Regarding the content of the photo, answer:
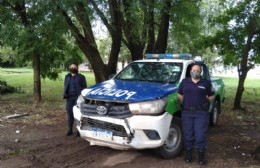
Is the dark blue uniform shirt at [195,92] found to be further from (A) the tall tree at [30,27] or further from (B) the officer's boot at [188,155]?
(A) the tall tree at [30,27]

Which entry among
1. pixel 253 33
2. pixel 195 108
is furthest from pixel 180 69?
pixel 253 33

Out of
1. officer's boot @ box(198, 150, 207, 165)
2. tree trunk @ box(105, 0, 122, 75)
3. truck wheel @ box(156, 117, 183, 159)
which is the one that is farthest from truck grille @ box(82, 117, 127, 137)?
tree trunk @ box(105, 0, 122, 75)

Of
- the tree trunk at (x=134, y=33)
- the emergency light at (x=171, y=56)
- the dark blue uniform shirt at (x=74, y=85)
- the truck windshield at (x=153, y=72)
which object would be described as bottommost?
the dark blue uniform shirt at (x=74, y=85)

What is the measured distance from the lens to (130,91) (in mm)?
6988

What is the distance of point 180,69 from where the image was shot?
8156mm

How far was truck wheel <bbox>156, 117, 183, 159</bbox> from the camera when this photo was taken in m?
6.96

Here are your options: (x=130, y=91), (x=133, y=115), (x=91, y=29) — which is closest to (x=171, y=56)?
(x=130, y=91)

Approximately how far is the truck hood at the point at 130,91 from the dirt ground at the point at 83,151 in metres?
1.16

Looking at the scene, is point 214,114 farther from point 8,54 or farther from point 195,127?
point 8,54

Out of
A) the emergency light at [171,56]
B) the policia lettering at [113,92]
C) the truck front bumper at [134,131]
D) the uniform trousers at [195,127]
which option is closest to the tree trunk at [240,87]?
the emergency light at [171,56]

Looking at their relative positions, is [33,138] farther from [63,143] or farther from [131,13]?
[131,13]

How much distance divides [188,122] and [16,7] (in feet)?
27.7

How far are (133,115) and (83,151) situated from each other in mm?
1620

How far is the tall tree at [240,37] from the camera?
13664 millimetres
